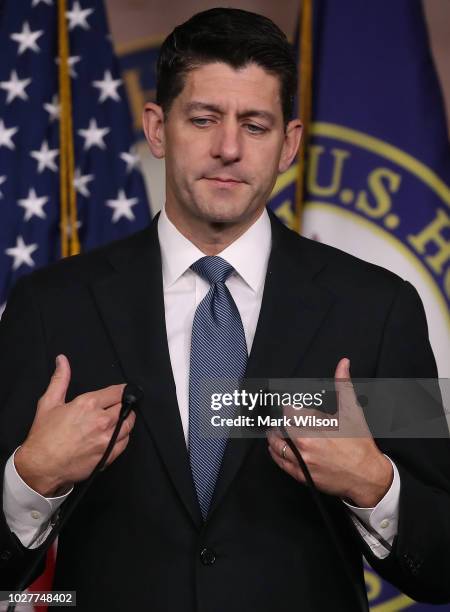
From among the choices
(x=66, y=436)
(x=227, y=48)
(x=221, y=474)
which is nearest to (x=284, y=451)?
(x=221, y=474)

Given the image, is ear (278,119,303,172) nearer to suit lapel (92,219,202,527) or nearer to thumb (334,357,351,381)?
suit lapel (92,219,202,527)

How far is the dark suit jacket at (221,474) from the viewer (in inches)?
64.2

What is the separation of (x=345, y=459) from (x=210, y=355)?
1.12 feet

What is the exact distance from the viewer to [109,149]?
3170mm

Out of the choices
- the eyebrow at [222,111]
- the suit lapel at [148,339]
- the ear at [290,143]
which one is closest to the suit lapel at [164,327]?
the suit lapel at [148,339]

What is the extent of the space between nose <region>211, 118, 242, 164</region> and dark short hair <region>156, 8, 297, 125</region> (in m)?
0.12

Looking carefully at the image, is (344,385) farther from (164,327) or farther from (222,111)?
(222,111)

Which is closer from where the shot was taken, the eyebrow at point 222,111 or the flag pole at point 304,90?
the eyebrow at point 222,111

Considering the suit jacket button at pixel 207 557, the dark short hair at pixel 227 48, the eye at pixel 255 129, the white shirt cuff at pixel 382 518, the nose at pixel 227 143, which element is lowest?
the suit jacket button at pixel 207 557

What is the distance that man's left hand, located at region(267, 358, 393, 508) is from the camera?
1.47 meters

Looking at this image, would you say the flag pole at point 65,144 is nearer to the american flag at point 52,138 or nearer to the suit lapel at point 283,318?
the american flag at point 52,138

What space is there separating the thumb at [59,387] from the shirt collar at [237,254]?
1.18 ft

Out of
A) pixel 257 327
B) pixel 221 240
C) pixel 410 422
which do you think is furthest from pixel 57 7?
pixel 410 422

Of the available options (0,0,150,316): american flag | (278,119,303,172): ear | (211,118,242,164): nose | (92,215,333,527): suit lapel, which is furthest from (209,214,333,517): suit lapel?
(0,0,150,316): american flag
